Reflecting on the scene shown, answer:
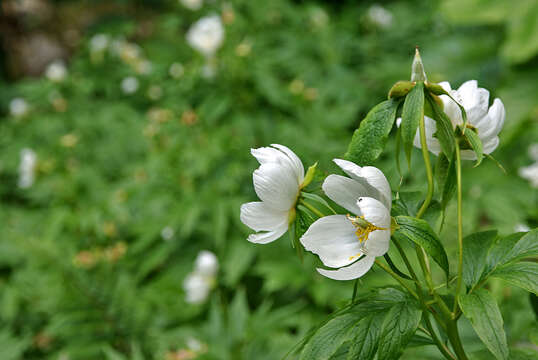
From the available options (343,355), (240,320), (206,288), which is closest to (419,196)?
(343,355)

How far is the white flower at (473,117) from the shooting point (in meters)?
0.61

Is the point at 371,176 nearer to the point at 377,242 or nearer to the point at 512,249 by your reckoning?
the point at 377,242

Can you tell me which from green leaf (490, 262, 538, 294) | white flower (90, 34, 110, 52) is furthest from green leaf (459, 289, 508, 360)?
white flower (90, 34, 110, 52)

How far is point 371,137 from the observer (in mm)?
562

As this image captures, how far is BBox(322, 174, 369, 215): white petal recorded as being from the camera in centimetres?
55

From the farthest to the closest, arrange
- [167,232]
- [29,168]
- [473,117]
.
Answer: [29,168], [167,232], [473,117]

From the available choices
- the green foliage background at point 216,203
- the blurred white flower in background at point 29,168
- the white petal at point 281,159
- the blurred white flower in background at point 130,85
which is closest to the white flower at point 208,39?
the green foliage background at point 216,203

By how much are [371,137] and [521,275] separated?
227 millimetres

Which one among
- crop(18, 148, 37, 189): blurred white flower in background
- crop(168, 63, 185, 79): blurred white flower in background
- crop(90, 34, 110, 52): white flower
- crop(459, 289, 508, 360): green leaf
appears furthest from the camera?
crop(90, 34, 110, 52): white flower

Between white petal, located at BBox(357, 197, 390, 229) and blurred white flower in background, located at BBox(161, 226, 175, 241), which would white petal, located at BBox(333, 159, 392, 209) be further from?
blurred white flower in background, located at BBox(161, 226, 175, 241)

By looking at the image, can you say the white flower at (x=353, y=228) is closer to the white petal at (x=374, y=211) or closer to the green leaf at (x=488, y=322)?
the white petal at (x=374, y=211)

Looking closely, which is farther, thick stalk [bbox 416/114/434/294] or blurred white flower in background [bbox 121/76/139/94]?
blurred white flower in background [bbox 121/76/139/94]

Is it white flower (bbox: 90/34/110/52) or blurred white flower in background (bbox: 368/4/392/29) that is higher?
blurred white flower in background (bbox: 368/4/392/29)

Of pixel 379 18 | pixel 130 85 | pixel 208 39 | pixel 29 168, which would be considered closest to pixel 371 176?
pixel 208 39
